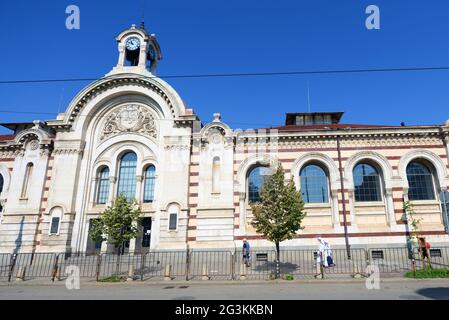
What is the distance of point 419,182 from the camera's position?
909 inches

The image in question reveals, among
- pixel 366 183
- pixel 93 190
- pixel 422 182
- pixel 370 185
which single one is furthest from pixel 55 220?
pixel 422 182

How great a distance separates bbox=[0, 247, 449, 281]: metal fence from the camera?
627 inches

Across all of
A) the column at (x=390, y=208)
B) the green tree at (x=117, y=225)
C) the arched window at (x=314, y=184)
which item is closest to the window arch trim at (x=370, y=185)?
the column at (x=390, y=208)

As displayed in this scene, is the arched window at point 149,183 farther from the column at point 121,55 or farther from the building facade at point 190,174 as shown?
the column at point 121,55

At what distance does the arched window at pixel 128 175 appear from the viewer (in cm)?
2470

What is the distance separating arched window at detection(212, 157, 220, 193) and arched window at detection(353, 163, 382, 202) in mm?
10775

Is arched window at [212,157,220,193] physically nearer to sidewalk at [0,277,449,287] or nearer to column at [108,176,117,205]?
column at [108,176,117,205]

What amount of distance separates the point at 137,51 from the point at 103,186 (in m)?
13.4

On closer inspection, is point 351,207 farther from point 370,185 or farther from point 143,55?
point 143,55

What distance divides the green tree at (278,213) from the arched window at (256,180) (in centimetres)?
649

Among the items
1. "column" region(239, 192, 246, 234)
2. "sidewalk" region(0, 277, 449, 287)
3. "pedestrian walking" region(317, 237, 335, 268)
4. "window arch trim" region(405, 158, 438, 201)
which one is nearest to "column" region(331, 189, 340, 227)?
"window arch trim" region(405, 158, 438, 201)

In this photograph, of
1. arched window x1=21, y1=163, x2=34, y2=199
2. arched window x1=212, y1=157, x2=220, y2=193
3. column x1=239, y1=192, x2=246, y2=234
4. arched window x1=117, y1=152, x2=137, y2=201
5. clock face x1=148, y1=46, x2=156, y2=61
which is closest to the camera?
column x1=239, y1=192, x2=246, y2=234

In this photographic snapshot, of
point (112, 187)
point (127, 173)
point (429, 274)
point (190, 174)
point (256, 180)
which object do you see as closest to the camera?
point (429, 274)
